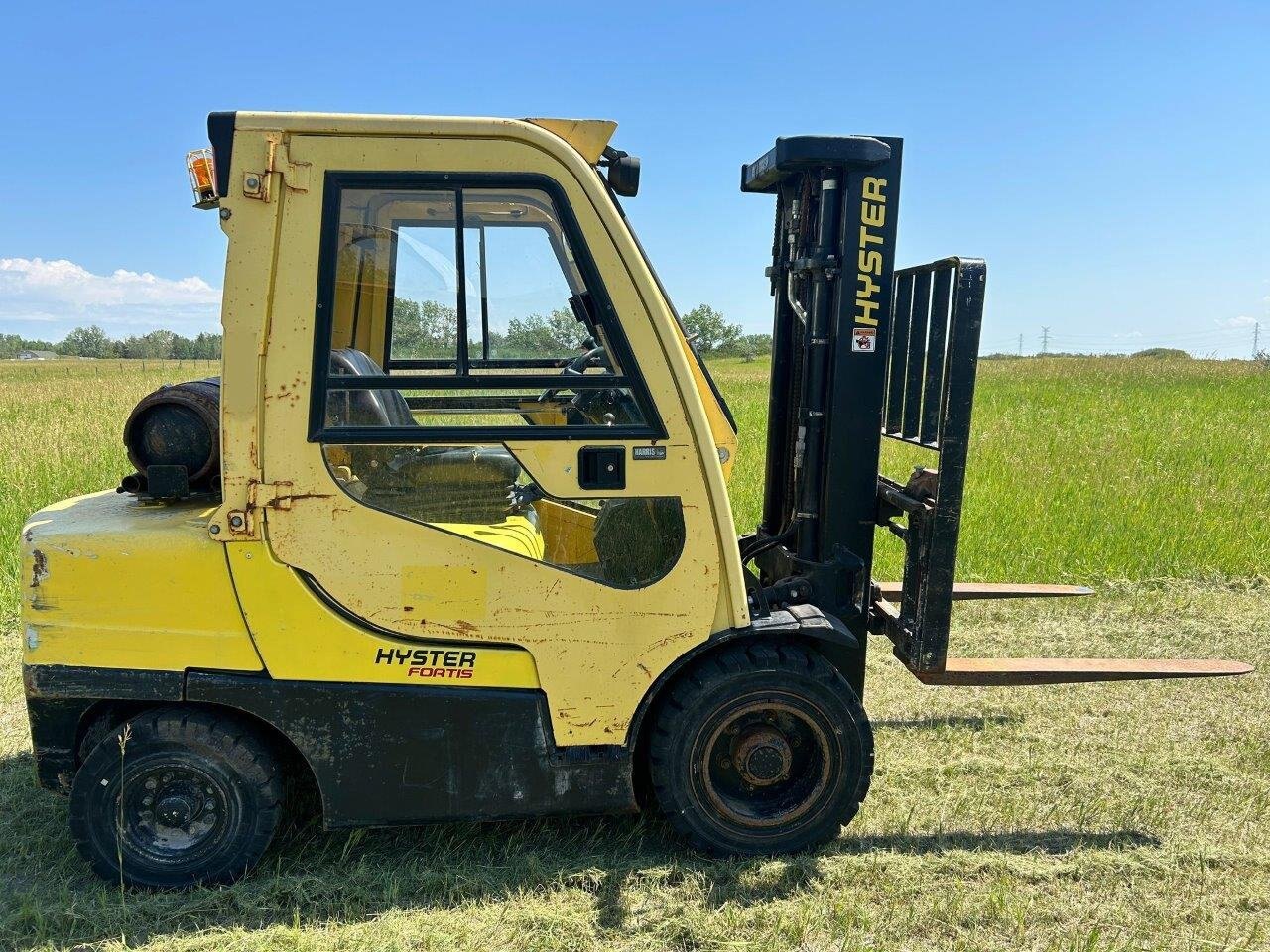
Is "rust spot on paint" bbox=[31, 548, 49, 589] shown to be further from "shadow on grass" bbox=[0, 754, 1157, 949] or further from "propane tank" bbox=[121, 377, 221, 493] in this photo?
"shadow on grass" bbox=[0, 754, 1157, 949]

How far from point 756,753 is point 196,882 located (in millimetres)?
1988

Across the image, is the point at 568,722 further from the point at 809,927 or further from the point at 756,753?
the point at 809,927

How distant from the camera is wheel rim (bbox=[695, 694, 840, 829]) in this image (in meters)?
3.04

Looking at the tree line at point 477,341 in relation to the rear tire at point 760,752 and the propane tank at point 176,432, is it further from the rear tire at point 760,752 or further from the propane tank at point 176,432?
the rear tire at point 760,752

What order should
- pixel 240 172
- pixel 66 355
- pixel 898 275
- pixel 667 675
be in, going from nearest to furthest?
pixel 240 172 < pixel 667 675 < pixel 898 275 < pixel 66 355

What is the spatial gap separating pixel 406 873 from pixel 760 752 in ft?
4.39

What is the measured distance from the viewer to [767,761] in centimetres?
308

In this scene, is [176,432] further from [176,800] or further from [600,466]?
[600,466]

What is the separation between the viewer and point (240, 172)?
2570 millimetres

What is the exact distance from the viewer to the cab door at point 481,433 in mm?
2641

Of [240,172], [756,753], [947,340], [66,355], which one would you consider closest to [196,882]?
[756,753]

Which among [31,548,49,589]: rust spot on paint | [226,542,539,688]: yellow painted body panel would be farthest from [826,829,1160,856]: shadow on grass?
[31,548,49,589]: rust spot on paint

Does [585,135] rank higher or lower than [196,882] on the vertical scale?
higher

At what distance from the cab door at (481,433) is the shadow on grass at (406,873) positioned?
555mm
